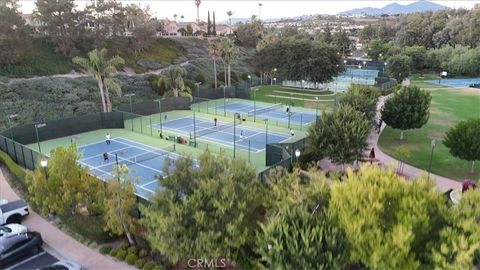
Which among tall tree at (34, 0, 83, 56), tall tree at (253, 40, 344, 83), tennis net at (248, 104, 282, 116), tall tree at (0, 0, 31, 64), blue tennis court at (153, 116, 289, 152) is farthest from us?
tall tree at (34, 0, 83, 56)

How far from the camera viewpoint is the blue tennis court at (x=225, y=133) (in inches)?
1182

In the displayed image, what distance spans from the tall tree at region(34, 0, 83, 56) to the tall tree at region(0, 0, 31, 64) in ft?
16.3

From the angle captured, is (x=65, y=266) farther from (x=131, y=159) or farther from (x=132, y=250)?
(x=131, y=159)

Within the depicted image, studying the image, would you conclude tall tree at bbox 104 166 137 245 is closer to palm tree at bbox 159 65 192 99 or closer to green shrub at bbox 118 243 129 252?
green shrub at bbox 118 243 129 252

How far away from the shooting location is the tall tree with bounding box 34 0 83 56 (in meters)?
53.0

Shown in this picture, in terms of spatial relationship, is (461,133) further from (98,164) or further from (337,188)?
(98,164)

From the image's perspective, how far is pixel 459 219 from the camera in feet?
30.4

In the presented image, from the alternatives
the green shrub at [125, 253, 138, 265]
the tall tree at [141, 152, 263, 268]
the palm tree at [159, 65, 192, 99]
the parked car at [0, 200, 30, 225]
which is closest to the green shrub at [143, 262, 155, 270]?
the green shrub at [125, 253, 138, 265]

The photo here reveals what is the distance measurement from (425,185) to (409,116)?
19554 millimetres

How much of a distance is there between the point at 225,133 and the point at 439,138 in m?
18.6

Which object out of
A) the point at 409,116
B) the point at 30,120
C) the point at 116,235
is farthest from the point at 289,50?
the point at 116,235

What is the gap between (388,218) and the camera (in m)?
10.1

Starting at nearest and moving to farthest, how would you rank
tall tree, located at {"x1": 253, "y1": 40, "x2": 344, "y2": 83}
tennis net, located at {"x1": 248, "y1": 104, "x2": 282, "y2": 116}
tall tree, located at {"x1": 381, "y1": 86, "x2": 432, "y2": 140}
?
tall tree, located at {"x1": 381, "y1": 86, "x2": 432, "y2": 140}, tennis net, located at {"x1": 248, "y1": 104, "x2": 282, "y2": 116}, tall tree, located at {"x1": 253, "y1": 40, "x2": 344, "y2": 83}

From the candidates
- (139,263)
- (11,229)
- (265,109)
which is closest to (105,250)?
(139,263)
